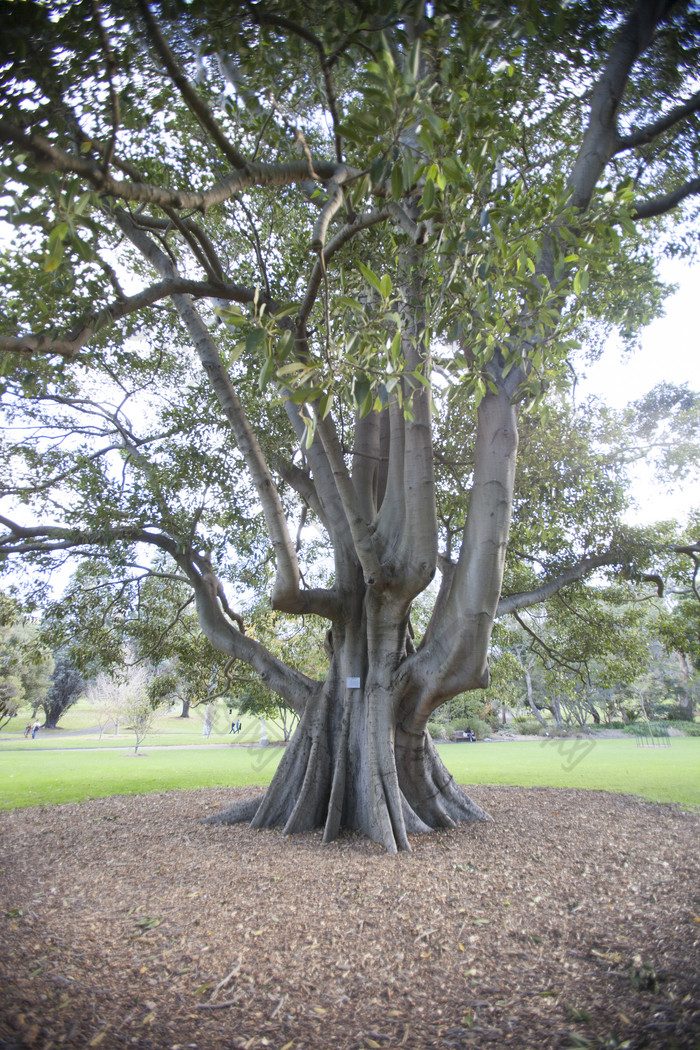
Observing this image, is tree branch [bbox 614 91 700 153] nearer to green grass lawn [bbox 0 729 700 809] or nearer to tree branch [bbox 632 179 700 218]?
tree branch [bbox 632 179 700 218]

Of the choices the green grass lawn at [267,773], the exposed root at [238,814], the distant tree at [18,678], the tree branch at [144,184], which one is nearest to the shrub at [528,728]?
the green grass lawn at [267,773]

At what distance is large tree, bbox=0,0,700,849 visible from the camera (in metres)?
2.39

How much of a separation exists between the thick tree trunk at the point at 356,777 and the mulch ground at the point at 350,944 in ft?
1.10

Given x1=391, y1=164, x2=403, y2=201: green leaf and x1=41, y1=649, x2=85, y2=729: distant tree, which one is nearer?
x1=391, y1=164, x2=403, y2=201: green leaf

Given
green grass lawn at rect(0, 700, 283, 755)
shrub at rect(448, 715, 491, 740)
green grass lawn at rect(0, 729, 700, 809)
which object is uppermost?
green grass lawn at rect(0, 729, 700, 809)

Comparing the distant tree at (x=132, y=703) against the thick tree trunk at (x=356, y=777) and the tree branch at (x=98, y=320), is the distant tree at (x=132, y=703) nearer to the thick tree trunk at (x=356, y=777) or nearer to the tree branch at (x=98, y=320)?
the thick tree trunk at (x=356, y=777)

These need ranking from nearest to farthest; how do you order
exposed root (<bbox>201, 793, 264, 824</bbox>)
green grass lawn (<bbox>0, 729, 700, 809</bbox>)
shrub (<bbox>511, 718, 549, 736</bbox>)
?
1. exposed root (<bbox>201, 793, 264, 824</bbox>)
2. green grass lawn (<bbox>0, 729, 700, 809</bbox>)
3. shrub (<bbox>511, 718, 549, 736</bbox>)

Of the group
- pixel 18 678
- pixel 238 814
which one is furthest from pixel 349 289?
pixel 18 678

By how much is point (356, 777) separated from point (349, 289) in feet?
16.4

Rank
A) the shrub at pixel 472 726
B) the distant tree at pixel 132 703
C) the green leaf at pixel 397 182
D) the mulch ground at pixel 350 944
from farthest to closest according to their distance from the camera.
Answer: the shrub at pixel 472 726
the distant tree at pixel 132 703
the mulch ground at pixel 350 944
the green leaf at pixel 397 182

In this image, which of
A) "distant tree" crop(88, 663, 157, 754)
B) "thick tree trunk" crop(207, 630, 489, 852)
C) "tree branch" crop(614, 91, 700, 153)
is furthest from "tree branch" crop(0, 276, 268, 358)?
"distant tree" crop(88, 663, 157, 754)

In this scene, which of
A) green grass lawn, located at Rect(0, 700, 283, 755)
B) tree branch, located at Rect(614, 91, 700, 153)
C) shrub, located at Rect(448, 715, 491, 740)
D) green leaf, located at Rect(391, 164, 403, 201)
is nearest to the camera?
green leaf, located at Rect(391, 164, 403, 201)

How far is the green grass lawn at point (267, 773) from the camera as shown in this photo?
10016mm

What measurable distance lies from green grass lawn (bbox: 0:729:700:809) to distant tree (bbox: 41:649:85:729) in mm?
10957
